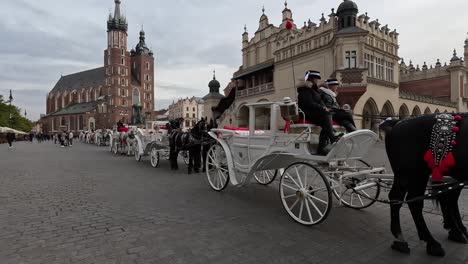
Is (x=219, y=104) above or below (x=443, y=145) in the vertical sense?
above

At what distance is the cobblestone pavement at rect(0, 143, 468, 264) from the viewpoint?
341 cm

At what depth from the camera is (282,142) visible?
5.10m

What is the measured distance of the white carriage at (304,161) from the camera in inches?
172

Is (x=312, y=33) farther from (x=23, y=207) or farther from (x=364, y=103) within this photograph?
(x=23, y=207)

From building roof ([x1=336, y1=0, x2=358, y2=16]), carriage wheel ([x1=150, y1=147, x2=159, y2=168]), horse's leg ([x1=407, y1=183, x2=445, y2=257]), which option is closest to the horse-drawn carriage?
carriage wheel ([x1=150, y1=147, x2=159, y2=168])

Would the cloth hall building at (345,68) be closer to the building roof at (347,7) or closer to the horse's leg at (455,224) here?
the building roof at (347,7)

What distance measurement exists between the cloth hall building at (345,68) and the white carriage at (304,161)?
45.3ft

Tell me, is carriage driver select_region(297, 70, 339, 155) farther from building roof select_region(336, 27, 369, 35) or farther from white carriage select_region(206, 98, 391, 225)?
building roof select_region(336, 27, 369, 35)

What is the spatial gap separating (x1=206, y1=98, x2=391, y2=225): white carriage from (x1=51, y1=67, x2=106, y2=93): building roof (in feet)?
338

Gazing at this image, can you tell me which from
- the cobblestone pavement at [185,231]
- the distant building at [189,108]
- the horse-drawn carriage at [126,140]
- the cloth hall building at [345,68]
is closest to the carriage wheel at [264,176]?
the cobblestone pavement at [185,231]

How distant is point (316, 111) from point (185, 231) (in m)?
2.58

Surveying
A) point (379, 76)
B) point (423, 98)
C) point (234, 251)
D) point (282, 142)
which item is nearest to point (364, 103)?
point (379, 76)

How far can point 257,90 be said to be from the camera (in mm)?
34125

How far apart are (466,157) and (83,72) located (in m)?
126
